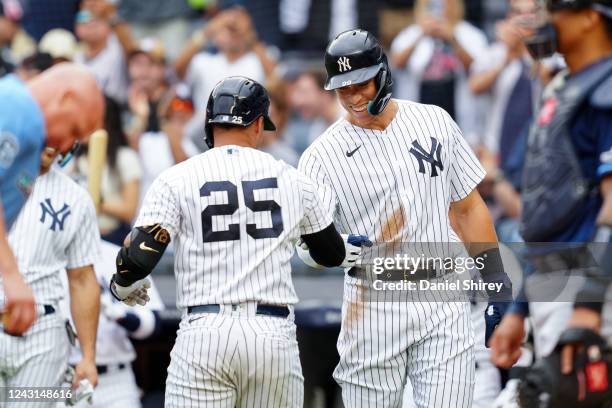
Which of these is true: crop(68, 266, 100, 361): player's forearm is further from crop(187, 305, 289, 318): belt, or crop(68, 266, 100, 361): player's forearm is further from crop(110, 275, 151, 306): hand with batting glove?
crop(187, 305, 289, 318): belt

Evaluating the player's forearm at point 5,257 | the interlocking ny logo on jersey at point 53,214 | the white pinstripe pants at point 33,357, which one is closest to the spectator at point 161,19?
the interlocking ny logo on jersey at point 53,214

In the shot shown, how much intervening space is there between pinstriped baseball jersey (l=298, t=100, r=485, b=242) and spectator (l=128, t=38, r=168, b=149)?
4.20 meters

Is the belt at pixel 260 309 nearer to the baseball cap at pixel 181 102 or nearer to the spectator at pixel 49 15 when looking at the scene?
the baseball cap at pixel 181 102

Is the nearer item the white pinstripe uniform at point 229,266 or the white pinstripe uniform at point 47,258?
the white pinstripe uniform at point 229,266

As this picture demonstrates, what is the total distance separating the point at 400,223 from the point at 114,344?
83.4 inches

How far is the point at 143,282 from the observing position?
4996 millimetres

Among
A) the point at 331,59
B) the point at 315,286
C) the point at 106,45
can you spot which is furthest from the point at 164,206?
the point at 106,45

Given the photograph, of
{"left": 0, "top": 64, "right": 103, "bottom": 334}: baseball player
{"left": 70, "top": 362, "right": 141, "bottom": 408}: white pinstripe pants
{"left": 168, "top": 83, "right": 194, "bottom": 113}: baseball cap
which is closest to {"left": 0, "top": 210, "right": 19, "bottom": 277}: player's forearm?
{"left": 0, "top": 64, "right": 103, "bottom": 334}: baseball player

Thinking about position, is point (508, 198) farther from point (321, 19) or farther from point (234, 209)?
point (234, 209)

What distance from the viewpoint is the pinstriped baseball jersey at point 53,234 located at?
5457 mm

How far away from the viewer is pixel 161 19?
35.4 ft

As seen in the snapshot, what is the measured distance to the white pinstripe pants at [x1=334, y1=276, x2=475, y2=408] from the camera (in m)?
5.00

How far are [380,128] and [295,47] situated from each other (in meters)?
5.32

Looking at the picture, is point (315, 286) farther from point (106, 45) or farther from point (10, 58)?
point (10, 58)
